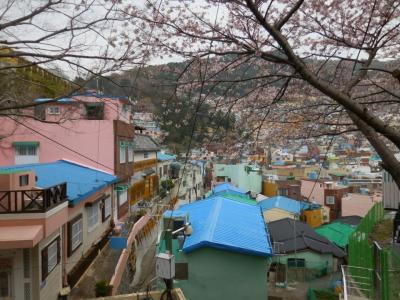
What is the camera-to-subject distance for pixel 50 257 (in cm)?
934

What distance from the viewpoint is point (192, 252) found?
11594mm

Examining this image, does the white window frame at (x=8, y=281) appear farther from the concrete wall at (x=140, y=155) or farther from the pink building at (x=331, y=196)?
the pink building at (x=331, y=196)

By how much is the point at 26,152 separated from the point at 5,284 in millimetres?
9966

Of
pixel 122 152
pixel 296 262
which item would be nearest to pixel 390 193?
pixel 296 262

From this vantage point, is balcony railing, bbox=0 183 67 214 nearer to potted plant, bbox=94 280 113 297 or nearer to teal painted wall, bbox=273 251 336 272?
potted plant, bbox=94 280 113 297

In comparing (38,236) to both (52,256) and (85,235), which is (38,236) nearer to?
(52,256)

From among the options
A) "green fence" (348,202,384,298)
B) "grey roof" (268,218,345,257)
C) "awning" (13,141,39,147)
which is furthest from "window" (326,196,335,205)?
"awning" (13,141,39,147)

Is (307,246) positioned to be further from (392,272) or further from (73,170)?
(392,272)

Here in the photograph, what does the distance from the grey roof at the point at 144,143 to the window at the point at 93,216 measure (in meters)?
11.8

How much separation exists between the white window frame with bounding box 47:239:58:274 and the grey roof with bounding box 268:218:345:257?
12680 millimetres

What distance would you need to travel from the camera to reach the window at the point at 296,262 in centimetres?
1969

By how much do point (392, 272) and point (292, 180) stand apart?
118 ft

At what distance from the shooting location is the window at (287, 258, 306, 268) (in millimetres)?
19688

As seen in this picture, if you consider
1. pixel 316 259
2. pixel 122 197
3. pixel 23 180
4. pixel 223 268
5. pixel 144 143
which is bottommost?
pixel 316 259
